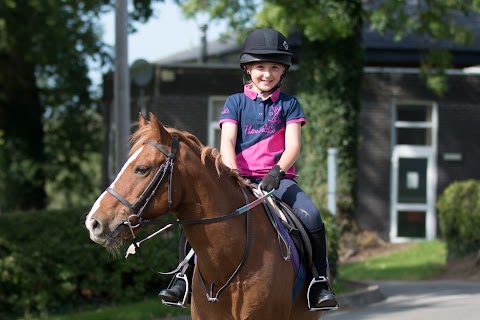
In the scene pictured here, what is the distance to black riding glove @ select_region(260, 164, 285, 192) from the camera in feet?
20.7

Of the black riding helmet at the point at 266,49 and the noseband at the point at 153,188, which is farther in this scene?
the black riding helmet at the point at 266,49

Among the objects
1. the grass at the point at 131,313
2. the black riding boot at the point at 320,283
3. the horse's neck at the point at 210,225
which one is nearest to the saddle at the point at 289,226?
the black riding boot at the point at 320,283

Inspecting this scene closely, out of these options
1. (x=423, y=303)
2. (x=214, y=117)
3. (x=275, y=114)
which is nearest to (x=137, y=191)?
(x=275, y=114)

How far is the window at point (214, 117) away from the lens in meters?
25.7

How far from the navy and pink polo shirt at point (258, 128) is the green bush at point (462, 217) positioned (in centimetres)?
1255

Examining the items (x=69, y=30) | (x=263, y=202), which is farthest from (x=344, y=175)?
(x=263, y=202)

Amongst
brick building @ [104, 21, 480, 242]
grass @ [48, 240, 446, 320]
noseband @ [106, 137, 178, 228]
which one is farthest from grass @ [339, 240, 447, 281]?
noseband @ [106, 137, 178, 228]

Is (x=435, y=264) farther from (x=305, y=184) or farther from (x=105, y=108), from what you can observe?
(x=105, y=108)

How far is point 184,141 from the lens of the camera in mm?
5992

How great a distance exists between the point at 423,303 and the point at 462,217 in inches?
181

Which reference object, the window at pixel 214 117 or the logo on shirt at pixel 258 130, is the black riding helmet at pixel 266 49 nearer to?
the logo on shirt at pixel 258 130

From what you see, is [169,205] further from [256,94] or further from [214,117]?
[214,117]

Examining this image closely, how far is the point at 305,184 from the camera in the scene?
22000mm

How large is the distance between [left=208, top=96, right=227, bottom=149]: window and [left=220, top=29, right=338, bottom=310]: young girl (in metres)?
18.8
